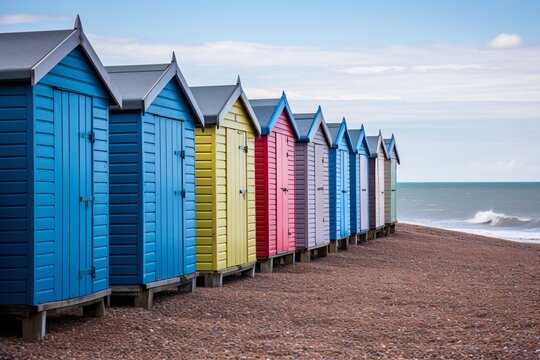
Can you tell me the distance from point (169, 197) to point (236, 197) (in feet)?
8.67

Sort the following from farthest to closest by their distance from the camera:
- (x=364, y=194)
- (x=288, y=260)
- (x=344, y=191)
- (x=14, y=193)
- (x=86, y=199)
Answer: (x=364, y=194) < (x=344, y=191) < (x=288, y=260) < (x=86, y=199) < (x=14, y=193)

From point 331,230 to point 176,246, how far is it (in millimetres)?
9365

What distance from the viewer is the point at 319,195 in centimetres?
1939

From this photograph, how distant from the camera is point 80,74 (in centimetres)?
935

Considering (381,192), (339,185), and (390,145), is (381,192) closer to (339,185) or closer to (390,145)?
(390,145)

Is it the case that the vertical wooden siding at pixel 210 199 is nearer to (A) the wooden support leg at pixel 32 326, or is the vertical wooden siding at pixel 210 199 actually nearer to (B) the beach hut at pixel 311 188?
(A) the wooden support leg at pixel 32 326

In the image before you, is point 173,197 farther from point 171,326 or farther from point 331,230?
point 331,230

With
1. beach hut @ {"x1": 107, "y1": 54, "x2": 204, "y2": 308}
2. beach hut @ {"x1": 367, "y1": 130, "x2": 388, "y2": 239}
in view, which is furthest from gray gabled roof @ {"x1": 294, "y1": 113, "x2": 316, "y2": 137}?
beach hut @ {"x1": 367, "y1": 130, "x2": 388, "y2": 239}

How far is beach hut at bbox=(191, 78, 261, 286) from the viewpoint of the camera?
13094 mm

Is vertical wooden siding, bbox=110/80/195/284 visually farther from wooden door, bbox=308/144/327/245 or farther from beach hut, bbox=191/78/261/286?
wooden door, bbox=308/144/327/245

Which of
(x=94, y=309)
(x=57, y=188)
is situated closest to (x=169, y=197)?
(x=94, y=309)

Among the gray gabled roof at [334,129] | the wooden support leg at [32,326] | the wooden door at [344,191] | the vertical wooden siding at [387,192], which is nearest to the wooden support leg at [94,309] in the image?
the wooden support leg at [32,326]

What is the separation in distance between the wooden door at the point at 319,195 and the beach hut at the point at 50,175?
968cm

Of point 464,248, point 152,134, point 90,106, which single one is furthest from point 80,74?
point 464,248
